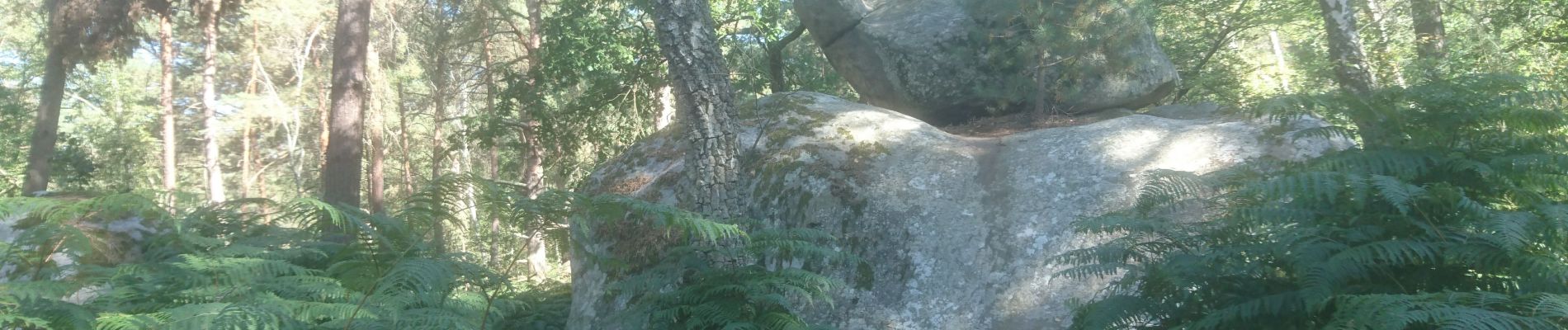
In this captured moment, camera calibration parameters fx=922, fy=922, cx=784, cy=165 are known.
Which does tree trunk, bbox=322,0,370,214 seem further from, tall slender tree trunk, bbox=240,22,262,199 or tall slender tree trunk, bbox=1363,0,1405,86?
tall slender tree trunk, bbox=240,22,262,199

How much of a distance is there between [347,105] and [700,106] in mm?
6897

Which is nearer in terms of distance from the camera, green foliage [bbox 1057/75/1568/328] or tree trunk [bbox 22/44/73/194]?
green foliage [bbox 1057/75/1568/328]

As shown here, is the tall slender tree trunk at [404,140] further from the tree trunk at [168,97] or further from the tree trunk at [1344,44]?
the tree trunk at [1344,44]

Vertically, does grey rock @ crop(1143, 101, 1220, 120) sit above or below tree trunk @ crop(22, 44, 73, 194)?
below

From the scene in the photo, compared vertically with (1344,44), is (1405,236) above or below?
below

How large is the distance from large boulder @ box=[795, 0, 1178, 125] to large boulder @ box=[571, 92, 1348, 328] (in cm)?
154

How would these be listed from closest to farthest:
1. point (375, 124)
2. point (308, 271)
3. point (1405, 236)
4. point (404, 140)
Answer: point (1405, 236), point (308, 271), point (375, 124), point (404, 140)

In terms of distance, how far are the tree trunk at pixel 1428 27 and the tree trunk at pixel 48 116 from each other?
18.1m

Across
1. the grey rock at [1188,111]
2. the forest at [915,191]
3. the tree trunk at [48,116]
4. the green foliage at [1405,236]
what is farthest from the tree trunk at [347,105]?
the green foliage at [1405,236]

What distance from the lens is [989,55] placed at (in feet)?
33.4

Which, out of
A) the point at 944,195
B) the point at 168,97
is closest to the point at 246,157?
the point at 168,97

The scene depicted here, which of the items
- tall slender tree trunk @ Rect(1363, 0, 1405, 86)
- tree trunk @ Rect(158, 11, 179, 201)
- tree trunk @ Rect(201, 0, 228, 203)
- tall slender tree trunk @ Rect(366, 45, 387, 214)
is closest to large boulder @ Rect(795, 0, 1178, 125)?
tall slender tree trunk @ Rect(1363, 0, 1405, 86)

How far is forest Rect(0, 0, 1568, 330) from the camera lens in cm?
317

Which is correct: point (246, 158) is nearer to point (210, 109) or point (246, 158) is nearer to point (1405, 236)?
point (210, 109)
